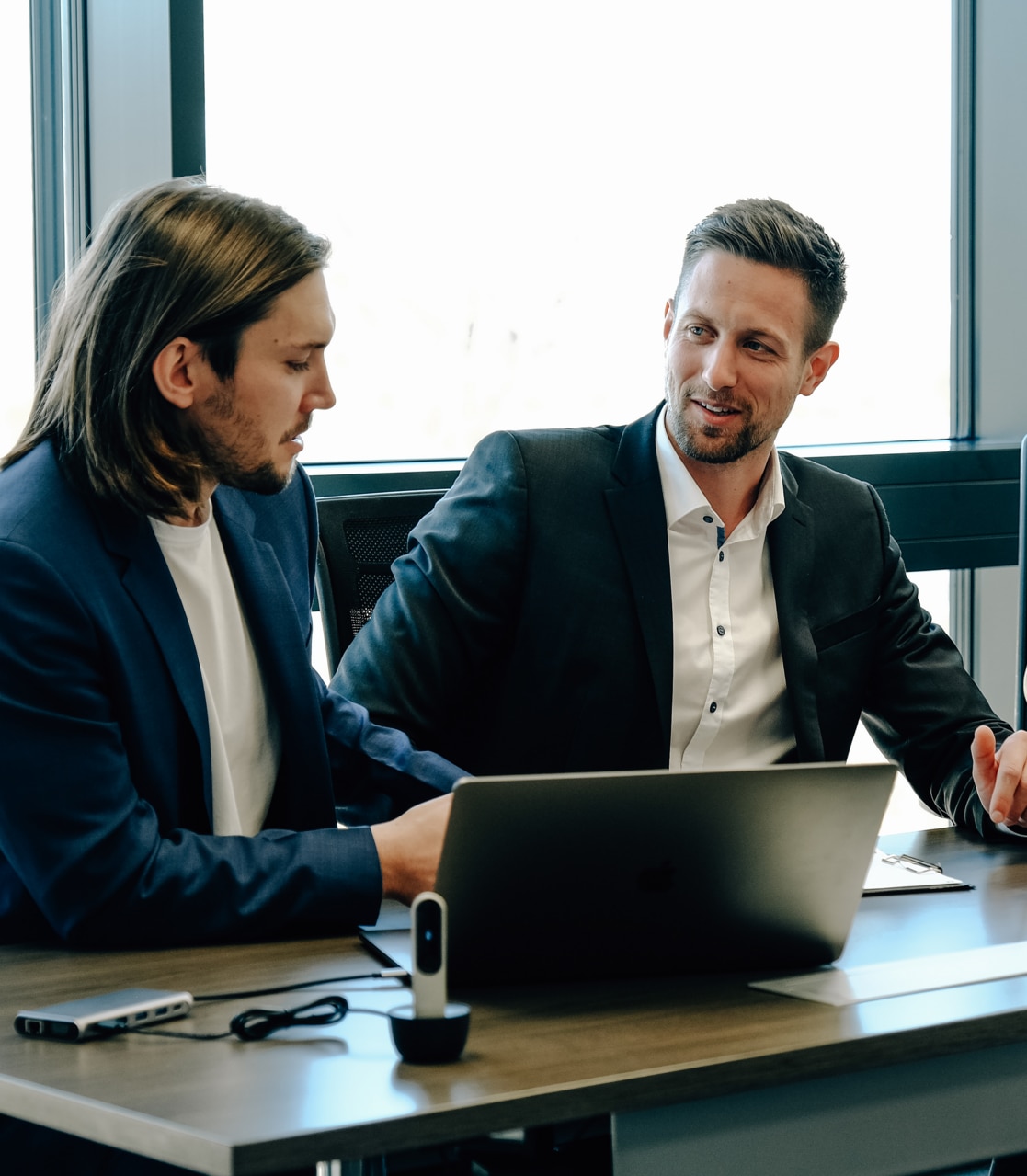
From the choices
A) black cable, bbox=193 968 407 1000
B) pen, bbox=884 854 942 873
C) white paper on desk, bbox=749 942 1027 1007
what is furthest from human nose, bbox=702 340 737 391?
black cable, bbox=193 968 407 1000

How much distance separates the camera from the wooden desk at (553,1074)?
3.17ft

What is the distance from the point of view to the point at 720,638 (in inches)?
81.3

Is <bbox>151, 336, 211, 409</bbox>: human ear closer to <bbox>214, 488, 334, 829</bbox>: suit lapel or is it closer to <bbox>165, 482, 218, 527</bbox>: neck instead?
<bbox>165, 482, 218, 527</bbox>: neck

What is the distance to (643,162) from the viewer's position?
10.5 ft

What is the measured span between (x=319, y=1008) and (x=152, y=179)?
6.09 feet

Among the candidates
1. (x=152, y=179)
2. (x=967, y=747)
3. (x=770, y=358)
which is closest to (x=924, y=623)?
(x=967, y=747)

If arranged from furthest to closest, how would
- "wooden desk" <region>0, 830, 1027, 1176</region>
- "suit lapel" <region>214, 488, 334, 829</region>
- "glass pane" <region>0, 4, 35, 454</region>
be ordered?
"glass pane" <region>0, 4, 35, 454</region>
"suit lapel" <region>214, 488, 334, 829</region>
"wooden desk" <region>0, 830, 1027, 1176</region>

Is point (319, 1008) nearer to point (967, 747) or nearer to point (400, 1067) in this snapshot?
point (400, 1067)

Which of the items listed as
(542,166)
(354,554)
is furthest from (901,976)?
(542,166)

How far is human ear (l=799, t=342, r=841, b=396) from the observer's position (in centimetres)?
224

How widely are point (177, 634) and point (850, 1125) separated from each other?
2.55ft

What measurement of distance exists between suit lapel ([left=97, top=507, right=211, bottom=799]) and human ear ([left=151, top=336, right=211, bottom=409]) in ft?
0.44

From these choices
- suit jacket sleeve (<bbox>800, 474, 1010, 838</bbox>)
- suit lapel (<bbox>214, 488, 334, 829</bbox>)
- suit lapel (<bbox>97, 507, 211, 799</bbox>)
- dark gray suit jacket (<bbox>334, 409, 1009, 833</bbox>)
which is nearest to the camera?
suit lapel (<bbox>97, 507, 211, 799</bbox>)

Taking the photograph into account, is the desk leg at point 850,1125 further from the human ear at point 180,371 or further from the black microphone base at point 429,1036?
the human ear at point 180,371
